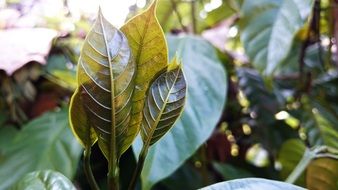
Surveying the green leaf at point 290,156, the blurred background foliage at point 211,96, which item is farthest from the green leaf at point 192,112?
the green leaf at point 290,156

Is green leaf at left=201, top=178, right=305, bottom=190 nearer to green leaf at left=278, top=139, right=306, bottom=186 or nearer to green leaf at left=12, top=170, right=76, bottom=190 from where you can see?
green leaf at left=12, top=170, right=76, bottom=190

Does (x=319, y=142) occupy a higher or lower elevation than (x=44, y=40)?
lower

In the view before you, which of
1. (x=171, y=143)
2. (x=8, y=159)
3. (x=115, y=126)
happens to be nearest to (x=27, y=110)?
(x=8, y=159)

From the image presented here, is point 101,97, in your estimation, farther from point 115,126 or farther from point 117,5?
point 117,5

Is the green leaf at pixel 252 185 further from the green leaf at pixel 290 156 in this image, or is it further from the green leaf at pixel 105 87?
the green leaf at pixel 290 156

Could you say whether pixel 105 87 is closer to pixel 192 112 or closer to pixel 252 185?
pixel 252 185
